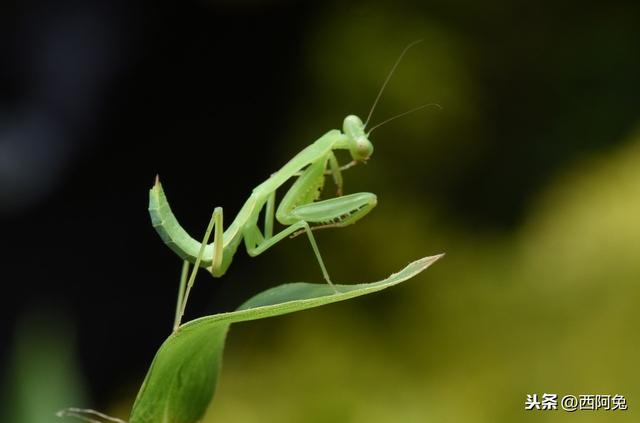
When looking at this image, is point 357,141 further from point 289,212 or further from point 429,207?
point 429,207

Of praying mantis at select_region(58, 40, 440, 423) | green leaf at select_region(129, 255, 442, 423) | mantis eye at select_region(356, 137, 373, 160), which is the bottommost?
green leaf at select_region(129, 255, 442, 423)

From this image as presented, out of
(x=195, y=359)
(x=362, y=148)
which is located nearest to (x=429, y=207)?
(x=362, y=148)

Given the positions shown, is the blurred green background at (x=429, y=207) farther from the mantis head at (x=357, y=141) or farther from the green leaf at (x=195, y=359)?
the green leaf at (x=195, y=359)

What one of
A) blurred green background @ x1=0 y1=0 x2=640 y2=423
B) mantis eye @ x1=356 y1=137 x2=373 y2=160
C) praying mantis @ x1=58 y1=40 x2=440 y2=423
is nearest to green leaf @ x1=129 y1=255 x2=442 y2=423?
praying mantis @ x1=58 y1=40 x2=440 y2=423

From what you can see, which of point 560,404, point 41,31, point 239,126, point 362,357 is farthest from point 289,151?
point 560,404

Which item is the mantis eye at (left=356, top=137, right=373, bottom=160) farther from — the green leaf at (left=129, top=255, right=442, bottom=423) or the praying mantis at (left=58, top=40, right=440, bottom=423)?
the green leaf at (left=129, top=255, right=442, bottom=423)
